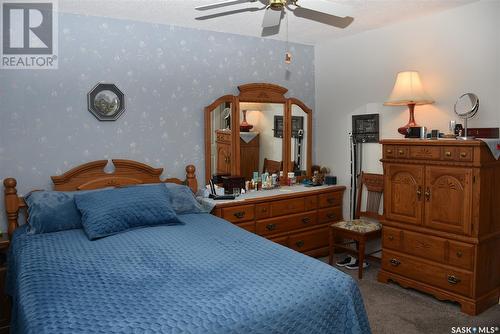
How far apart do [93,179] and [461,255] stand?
3064 millimetres

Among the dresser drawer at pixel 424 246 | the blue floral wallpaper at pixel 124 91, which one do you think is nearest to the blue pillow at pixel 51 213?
the blue floral wallpaper at pixel 124 91

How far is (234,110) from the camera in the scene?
4.03 metres

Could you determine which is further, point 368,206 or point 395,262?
point 368,206

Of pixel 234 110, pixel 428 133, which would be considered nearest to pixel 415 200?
pixel 428 133

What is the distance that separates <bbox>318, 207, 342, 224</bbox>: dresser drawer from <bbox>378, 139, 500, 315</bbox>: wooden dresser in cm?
91

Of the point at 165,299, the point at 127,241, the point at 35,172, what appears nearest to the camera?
the point at 165,299

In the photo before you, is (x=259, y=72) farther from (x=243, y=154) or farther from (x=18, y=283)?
(x=18, y=283)

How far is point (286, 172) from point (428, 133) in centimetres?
161

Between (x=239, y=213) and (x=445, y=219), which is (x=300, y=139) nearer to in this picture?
(x=239, y=213)

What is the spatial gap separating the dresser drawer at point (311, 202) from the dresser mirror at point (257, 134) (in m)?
0.46

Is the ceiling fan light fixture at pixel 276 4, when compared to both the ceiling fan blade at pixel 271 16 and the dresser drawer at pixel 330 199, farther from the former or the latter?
the dresser drawer at pixel 330 199

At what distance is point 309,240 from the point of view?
4.16 meters
